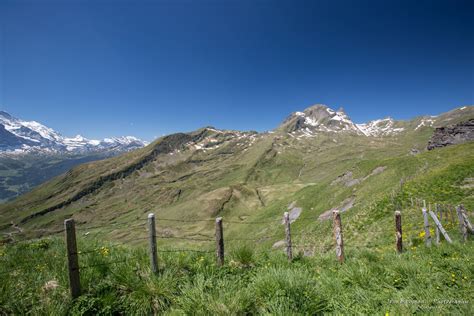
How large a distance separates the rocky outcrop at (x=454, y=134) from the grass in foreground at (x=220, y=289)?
74604 millimetres

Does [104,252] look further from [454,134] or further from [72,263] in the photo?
[454,134]

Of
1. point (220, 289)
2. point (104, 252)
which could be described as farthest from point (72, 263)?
point (220, 289)

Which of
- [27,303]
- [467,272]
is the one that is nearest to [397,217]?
[467,272]

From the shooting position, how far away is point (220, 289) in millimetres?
6398

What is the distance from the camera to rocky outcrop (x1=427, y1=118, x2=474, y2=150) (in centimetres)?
5984

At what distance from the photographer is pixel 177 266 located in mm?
8562

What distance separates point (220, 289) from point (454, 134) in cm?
8350

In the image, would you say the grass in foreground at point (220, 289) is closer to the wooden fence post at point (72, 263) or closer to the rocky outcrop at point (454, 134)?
the wooden fence post at point (72, 263)

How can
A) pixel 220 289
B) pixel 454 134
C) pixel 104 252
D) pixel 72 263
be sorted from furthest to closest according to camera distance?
pixel 454 134, pixel 104 252, pixel 72 263, pixel 220 289

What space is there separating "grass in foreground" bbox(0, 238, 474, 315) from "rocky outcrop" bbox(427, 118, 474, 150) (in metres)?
74.6

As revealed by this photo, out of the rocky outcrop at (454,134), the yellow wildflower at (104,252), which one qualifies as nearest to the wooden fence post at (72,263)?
the yellow wildflower at (104,252)

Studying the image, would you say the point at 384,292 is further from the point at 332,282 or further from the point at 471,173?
the point at 471,173

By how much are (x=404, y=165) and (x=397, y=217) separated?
38.4m

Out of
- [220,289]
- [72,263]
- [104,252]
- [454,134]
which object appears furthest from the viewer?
[454,134]
